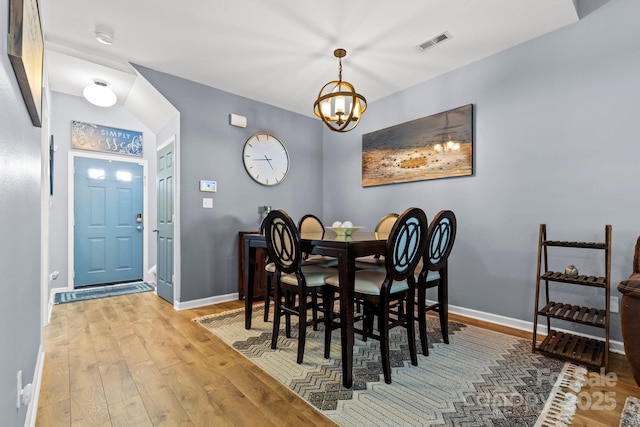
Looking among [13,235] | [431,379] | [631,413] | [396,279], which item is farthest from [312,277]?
[631,413]

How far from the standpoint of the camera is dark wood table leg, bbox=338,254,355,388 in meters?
1.73

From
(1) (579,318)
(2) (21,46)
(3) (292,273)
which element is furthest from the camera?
(3) (292,273)

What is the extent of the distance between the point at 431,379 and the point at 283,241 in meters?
1.26

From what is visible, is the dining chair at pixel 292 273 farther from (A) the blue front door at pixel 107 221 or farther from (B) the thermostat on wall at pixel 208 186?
(A) the blue front door at pixel 107 221

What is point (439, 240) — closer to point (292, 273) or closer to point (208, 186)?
point (292, 273)

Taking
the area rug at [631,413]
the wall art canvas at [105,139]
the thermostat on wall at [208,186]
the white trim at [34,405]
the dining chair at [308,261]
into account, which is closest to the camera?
the white trim at [34,405]

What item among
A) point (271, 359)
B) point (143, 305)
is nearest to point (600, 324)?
point (271, 359)

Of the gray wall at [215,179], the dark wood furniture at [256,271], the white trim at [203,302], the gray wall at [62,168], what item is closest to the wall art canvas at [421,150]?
the gray wall at [215,179]

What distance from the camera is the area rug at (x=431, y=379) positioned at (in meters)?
1.50

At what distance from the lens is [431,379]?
1.83 m

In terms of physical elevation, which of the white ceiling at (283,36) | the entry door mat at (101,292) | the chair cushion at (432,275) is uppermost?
the white ceiling at (283,36)

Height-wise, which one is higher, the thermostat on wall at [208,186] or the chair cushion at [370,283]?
the thermostat on wall at [208,186]

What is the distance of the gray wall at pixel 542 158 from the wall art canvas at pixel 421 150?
100 millimetres

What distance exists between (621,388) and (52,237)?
5.85 m
